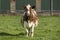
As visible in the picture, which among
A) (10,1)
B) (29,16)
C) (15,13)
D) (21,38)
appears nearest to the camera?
(21,38)

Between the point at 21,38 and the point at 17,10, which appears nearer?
the point at 21,38

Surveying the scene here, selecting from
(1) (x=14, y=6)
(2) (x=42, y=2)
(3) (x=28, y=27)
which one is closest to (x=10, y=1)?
(1) (x=14, y=6)

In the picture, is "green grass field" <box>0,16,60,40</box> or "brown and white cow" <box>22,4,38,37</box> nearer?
"green grass field" <box>0,16,60,40</box>

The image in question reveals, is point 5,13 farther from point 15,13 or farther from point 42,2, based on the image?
point 42,2

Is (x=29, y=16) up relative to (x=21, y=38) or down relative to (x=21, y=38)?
up

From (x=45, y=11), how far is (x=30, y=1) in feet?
7.54

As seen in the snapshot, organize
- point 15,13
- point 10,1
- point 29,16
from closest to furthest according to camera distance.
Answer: point 29,16 < point 15,13 < point 10,1

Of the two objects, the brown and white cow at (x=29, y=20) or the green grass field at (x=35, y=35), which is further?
the brown and white cow at (x=29, y=20)

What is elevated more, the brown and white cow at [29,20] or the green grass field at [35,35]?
the brown and white cow at [29,20]

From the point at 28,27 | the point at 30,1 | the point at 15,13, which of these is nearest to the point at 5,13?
the point at 15,13

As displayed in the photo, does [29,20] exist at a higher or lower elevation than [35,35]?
higher

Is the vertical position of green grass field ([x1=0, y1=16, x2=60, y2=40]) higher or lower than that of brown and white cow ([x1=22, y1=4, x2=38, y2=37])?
lower

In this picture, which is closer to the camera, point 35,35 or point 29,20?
point 29,20

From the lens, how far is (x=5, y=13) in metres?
31.7
